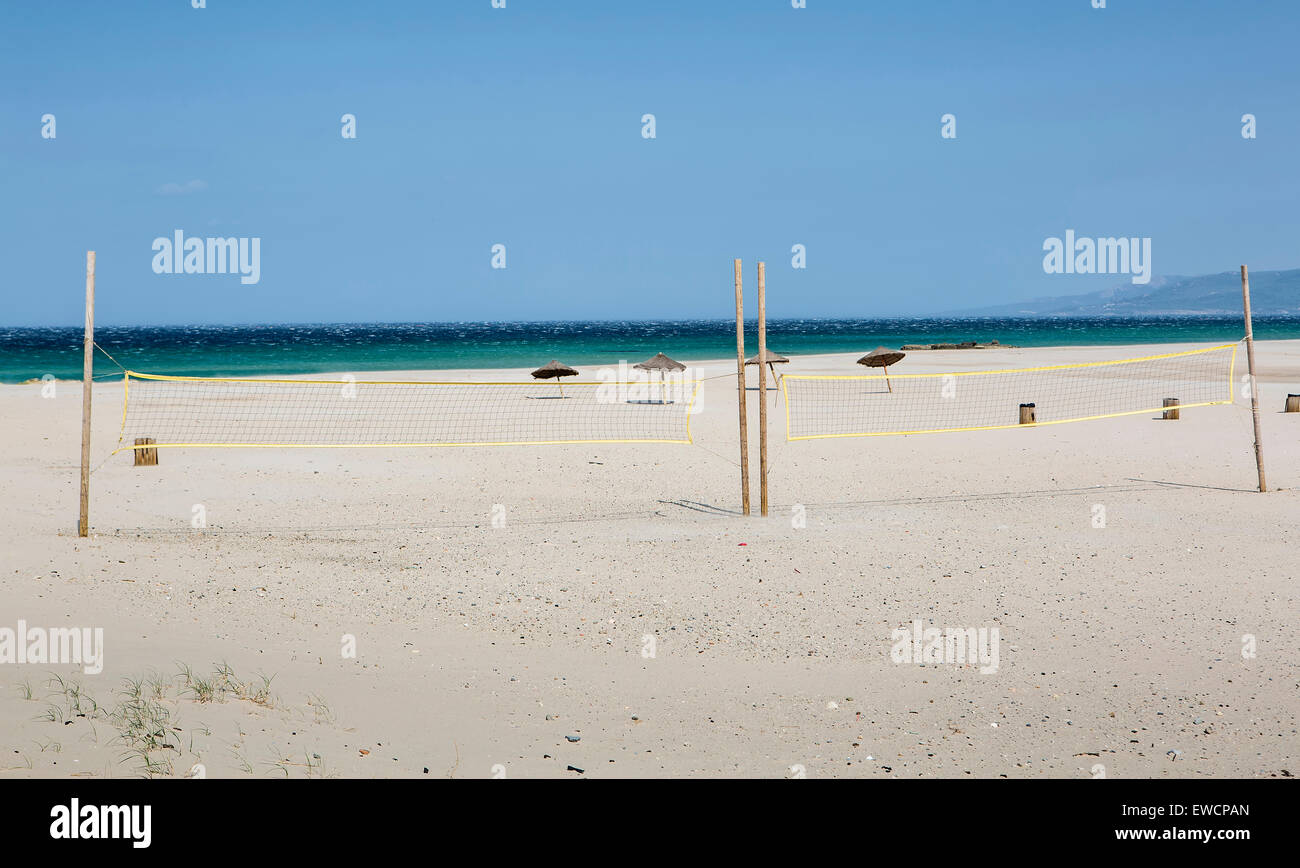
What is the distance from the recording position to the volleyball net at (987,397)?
20.5 metres

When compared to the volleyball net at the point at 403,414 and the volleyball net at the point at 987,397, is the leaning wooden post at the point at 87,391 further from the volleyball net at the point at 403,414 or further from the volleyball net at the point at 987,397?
the volleyball net at the point at 987,397

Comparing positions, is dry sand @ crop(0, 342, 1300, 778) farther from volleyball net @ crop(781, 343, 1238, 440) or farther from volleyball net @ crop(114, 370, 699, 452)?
volleyball net @ crop(781, 343, 1238, 440)

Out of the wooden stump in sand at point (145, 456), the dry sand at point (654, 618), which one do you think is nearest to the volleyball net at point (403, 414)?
the wooden stump in sand at point (145, 456)

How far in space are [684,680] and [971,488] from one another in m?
7.52

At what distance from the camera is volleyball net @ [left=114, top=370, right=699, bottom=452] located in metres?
18.4

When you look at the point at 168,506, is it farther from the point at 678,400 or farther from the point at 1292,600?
the point at 678,400

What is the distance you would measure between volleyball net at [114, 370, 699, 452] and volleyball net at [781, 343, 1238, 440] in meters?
3.31

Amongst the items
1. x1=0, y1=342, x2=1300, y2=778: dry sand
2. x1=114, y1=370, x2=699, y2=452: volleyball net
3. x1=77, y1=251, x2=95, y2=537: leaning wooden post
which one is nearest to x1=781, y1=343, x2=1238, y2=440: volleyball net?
x1=114, y1=370, x2=699, y2=452: volleyball net

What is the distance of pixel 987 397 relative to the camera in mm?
26391

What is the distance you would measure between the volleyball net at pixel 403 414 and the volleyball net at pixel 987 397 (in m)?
3.31

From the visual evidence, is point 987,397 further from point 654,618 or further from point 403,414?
point 654,618

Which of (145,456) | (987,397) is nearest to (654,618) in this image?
(145,456)

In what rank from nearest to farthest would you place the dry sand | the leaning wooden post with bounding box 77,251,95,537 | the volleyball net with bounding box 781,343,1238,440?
1. the dry sand
2. the leaning wooden post with bounding box 77,251,95,537
3. the volleyball net with bounding box 781,343,1238,440

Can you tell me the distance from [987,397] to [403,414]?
14576 mm
